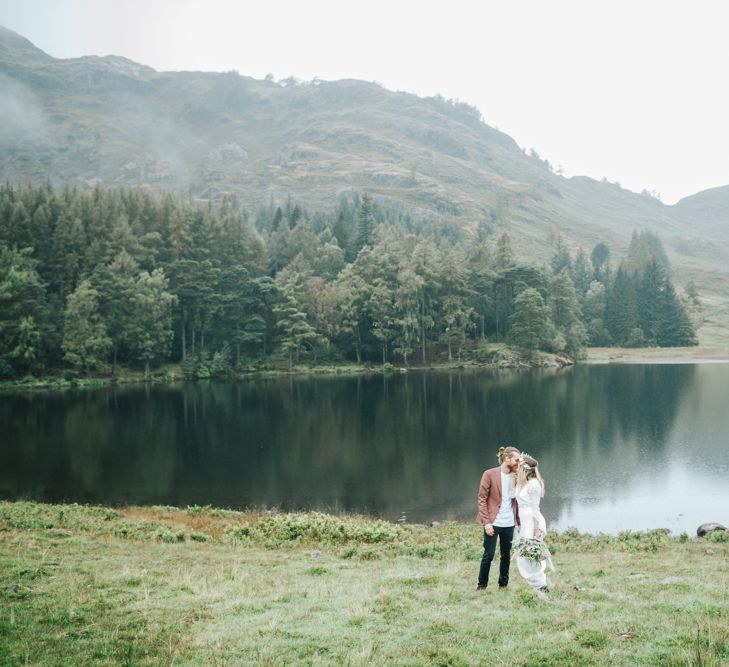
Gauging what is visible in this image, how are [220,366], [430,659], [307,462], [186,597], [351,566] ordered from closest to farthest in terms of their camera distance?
[430,659]
[186,597]
[351,566]
[307,462]
[220,366]

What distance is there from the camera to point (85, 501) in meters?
26.2

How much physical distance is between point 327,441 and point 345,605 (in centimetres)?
3032

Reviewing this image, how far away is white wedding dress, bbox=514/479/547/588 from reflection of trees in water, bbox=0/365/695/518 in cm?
1451

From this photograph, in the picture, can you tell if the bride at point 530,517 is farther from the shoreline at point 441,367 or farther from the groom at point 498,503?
the shoreline at point 441,367

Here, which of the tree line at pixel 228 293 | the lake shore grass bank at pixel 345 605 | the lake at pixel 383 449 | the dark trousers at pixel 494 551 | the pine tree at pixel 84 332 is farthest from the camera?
the tree line at pixel 228 293

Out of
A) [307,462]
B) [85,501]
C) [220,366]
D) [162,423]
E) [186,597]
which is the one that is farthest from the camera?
[220,366]

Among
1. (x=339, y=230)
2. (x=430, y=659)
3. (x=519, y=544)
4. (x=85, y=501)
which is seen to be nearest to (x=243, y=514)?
(x=85, y=501)

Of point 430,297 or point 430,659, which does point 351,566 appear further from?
point 430,297

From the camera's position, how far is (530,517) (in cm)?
968

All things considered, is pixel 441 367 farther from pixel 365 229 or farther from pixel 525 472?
pixel 525 472

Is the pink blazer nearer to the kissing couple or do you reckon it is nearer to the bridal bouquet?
the kissing couple

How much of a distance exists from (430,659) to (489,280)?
10477cm

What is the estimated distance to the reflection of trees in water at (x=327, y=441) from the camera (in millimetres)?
28094

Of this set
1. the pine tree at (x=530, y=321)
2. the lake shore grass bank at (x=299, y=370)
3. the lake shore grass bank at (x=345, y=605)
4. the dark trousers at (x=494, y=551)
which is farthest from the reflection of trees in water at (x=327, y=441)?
the pine tree at (x=530, y=321)
